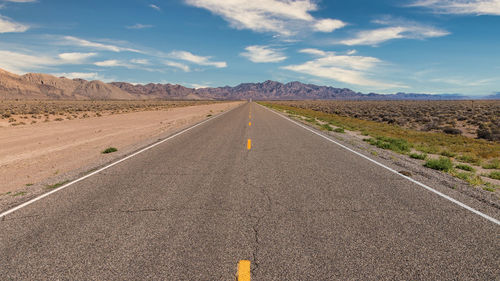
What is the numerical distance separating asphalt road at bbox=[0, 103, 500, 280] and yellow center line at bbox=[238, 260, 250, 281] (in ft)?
0.21

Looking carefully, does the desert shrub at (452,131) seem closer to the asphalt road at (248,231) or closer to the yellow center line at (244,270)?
the asphalt road at (248,231)

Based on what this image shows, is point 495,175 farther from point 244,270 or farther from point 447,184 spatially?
point 244,270

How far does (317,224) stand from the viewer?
4.16 m

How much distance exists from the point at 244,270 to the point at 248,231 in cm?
94

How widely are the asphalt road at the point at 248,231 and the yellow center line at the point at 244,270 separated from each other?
2.6 inches

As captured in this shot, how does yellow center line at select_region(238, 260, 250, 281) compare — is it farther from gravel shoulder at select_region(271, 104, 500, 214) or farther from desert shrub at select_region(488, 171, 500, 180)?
desert shrub at select_region(488, 171, 500, 180)

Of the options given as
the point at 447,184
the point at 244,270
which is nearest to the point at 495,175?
the point at 447,184

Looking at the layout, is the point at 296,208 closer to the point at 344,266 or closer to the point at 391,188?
the point at 344,266

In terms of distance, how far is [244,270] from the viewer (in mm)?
3018

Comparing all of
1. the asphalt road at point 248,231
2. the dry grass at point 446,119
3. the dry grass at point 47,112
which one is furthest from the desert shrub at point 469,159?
the dry grass at point 47,112

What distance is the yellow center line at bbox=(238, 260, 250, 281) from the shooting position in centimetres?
289

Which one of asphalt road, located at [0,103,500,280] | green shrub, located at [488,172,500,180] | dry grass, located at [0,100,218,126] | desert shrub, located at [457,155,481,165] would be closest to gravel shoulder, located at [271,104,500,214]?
asphalt road, located at [0,103,500,280]

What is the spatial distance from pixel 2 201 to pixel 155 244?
4.10 m

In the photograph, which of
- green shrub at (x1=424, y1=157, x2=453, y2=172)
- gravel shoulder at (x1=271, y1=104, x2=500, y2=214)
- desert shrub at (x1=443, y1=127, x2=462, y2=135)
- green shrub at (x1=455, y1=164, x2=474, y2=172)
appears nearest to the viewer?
gravel shoulder at (x1=271, y1=104, x2=500, y2=214)
